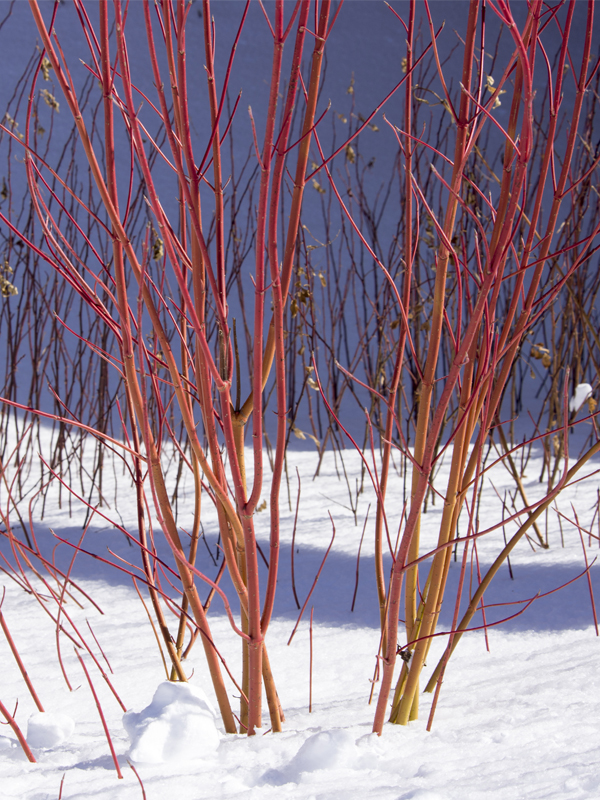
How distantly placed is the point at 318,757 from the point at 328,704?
1.08 ft

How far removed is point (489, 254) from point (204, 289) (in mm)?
306

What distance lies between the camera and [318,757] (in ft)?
2.02

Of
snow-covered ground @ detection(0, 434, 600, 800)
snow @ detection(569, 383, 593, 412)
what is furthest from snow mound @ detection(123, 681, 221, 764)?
snow @ detection(569, 383, 593, 412)

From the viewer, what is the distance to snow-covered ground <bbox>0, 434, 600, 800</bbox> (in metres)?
0.59

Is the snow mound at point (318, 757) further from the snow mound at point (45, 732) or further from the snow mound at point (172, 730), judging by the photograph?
the snow mound at point (45, 732)

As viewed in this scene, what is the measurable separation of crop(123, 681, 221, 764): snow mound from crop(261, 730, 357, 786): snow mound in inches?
3.5

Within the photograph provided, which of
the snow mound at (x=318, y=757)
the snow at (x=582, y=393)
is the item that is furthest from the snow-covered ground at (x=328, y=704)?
the snow at (x=582, y=393)

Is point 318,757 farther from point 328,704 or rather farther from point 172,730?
point 328,704

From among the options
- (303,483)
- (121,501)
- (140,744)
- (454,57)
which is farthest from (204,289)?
(454,57)

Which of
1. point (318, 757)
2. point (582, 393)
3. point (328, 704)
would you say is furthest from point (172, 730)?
point (582, 393)

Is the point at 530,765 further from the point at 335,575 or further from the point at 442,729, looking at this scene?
the point at 335,575

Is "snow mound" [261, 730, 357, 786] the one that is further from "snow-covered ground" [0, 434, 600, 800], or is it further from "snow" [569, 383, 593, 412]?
"snow" [569, 383, 593, 412]

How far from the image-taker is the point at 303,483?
2.29 metres

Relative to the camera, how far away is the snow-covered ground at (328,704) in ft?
1.93
